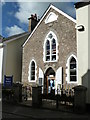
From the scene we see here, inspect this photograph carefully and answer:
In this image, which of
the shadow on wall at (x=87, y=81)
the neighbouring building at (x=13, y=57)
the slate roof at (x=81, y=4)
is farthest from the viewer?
the neighbouring building at (x=13, y=57)

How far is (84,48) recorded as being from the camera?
1093cm

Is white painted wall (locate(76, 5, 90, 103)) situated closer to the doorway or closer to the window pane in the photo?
the window pane

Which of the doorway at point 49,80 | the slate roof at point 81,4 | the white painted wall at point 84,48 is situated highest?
the slate roof at point 81,4

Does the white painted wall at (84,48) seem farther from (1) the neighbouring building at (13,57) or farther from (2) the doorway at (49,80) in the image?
(1) the neighbouring building at (13,57)

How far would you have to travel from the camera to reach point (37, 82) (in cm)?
1647

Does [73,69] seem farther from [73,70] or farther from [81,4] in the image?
[81,4]

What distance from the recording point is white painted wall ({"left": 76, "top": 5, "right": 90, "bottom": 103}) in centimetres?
1066

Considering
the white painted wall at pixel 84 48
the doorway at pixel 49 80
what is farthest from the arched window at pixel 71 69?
the white painted wall at pixel 84 48

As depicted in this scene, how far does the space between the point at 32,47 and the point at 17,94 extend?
6.35 meters

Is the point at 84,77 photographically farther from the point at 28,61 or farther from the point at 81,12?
the point at 28,61

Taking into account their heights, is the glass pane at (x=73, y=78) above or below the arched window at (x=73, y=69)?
below

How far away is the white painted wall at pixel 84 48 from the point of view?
35.0 ft

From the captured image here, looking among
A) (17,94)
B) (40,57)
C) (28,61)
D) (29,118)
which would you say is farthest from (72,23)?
(29,118)

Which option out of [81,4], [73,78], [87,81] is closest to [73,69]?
[73,78]
